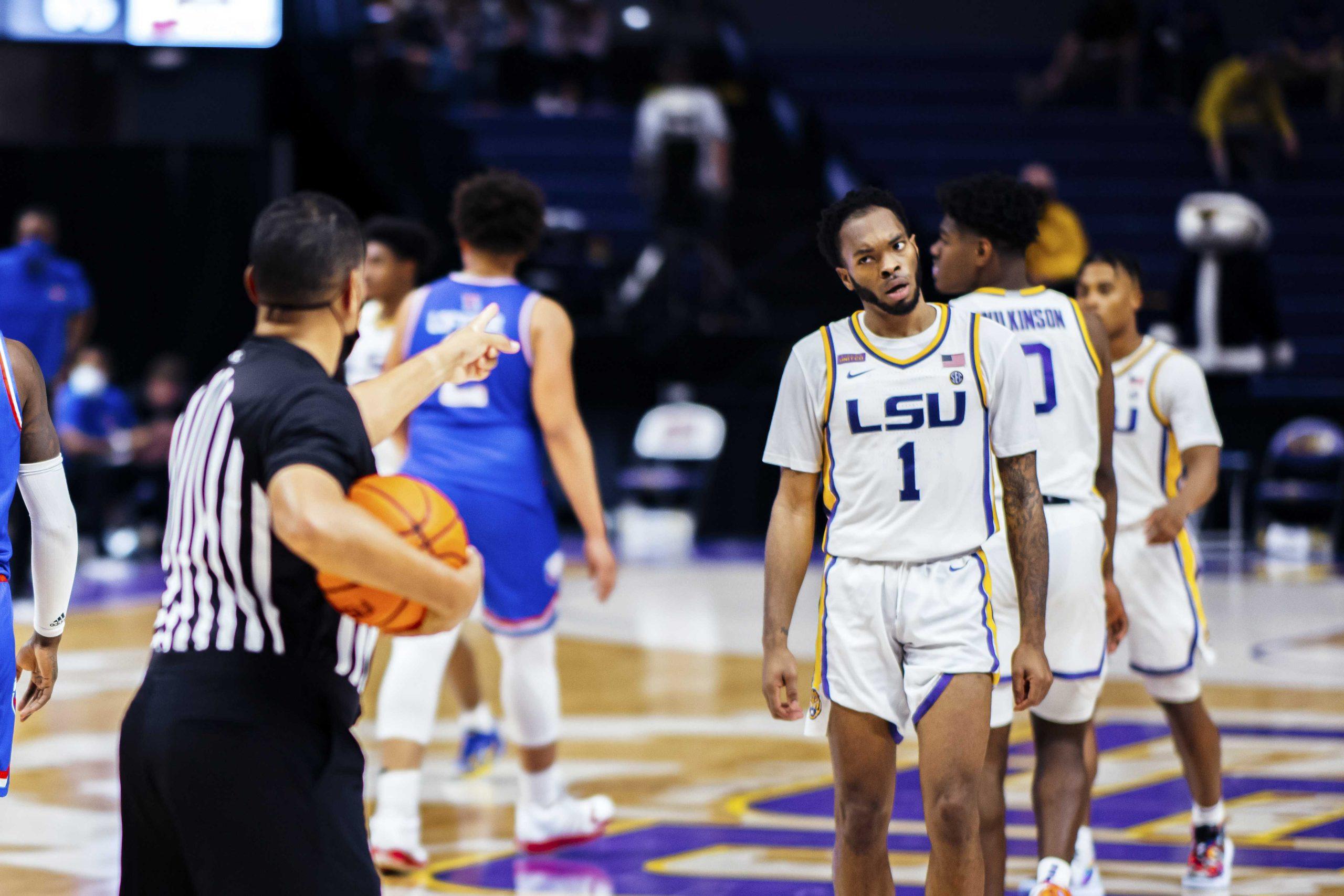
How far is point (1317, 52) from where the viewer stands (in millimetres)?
18812

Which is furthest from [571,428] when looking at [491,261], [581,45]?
[581,45]

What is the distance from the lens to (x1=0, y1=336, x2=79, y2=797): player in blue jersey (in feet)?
12.6

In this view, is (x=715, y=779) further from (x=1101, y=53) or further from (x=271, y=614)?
(x=1101, y=53)

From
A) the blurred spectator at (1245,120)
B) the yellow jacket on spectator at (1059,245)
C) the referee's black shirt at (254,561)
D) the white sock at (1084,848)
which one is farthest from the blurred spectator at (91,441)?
the referee's black shirt at (254,561)

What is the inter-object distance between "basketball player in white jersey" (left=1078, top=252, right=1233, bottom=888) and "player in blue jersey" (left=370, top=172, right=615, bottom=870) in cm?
169

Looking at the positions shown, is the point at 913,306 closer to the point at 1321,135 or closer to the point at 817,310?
the point at 817,310

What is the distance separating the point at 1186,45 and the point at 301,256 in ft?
56.1

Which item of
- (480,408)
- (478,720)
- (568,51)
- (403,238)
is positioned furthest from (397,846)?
(568,51)

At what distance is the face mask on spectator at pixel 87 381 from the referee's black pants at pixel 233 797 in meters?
11.7

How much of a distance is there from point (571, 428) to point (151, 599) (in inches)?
292

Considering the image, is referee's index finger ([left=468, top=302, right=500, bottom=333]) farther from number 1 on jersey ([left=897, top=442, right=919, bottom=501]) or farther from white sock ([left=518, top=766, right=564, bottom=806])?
white sock ([left=518, top=766, right=564, bottom=806])

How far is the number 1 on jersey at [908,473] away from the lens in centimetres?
420

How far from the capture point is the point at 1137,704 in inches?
339

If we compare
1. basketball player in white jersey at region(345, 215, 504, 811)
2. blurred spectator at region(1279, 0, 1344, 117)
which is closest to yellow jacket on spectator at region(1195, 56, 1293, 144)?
blurred spectator at region(1279, 0, 1344, 117)
